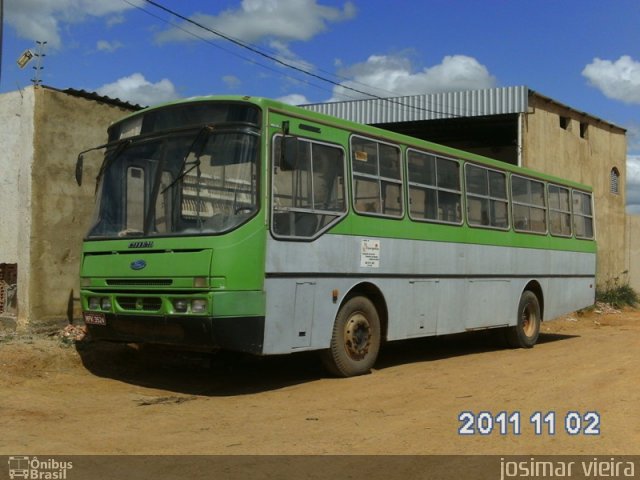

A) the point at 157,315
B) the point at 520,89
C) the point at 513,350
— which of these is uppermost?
the point at 520,89

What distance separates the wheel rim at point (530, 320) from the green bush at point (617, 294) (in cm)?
1237

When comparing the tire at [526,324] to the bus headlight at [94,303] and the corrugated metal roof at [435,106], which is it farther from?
the corrugated metal roof at [435,106]

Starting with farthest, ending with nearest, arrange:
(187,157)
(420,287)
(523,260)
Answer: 1. (523,260)
2. (420,287)
3. (187,157)

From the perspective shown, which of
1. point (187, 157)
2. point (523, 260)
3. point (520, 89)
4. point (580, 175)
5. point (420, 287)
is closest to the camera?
point (187, 157)

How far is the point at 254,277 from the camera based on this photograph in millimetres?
7645

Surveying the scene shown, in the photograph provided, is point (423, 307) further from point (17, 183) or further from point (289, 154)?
point (17, 183)

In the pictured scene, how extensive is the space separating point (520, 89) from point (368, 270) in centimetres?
1313

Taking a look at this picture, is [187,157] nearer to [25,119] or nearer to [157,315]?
[157,315]

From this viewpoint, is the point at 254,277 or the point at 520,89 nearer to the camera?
the point at 254,277

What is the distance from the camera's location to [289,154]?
8023 mm

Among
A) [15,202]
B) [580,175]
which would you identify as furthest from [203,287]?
[580,175]

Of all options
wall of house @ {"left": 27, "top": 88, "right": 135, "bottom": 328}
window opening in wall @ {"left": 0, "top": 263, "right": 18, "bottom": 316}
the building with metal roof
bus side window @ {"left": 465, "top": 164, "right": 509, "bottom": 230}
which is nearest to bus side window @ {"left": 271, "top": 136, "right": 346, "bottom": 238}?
bus side window @ {"left": 465, "top": 164, "right": 509, "bottom": 230}
